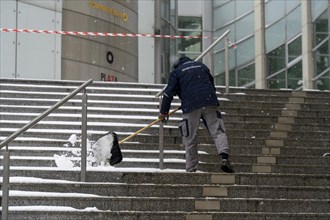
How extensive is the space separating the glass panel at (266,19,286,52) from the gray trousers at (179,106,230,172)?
21.2 meters

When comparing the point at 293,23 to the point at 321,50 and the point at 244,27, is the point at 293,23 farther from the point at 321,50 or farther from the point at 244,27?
the point at 244,27

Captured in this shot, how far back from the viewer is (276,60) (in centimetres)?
3105

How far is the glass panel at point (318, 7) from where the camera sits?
90.7 ft

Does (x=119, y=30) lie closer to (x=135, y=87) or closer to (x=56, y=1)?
(x=56, y=1)

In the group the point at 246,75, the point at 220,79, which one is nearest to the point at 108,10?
the point at 246,75

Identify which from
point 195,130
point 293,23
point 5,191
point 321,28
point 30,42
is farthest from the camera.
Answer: point 293,23

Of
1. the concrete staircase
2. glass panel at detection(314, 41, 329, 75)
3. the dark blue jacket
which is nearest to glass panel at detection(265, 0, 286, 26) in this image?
glass panel at detection(314, 41, 329, 75)

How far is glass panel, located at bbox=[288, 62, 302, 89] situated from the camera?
29.3m

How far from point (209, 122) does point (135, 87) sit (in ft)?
13.1

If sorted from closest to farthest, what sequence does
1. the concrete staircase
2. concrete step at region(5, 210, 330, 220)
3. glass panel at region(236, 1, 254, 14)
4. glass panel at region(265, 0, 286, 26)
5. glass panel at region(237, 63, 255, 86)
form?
concrete step at region(5, 210, 330, 220) → the concrete staircase → glass panel at region(265, 0, 286, 26) → glass panel at region(237, 63, 255, 86) → glass panel at region(236, 1, 254, 14)

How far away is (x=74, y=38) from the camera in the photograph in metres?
17.1

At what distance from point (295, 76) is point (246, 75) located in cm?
376

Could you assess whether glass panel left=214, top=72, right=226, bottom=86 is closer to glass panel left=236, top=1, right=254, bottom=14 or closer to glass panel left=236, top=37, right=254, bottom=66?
glass panel left=236, top=37, right=254, bottom=66

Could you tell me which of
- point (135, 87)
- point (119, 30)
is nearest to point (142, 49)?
point (119, 30)
